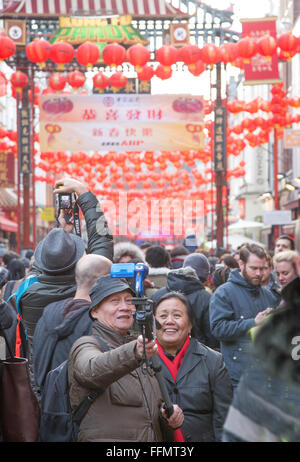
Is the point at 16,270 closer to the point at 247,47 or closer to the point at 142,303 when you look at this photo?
the point at 142,303

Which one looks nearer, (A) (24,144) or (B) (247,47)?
(B) (247,47)

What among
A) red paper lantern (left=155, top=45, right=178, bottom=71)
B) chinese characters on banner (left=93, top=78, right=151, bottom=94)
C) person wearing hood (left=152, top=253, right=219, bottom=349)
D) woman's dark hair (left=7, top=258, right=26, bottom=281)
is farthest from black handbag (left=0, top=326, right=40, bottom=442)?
chinese characters on banner (left=93, top=78, right=151, bottom=94)

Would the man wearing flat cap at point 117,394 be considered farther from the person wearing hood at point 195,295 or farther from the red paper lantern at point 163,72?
the red paper lantern at point 163,72

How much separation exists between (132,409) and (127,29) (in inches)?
703

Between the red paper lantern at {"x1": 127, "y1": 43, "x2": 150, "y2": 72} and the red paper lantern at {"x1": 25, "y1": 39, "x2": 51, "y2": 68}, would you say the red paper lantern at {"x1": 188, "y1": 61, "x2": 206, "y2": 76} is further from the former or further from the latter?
the red paper lantern at {"x1": 25, "y1": 39, "x2": 51, "y2": 68}

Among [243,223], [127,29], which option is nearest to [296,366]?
[127,29]

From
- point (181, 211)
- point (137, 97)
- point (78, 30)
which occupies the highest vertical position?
point (78, 30)

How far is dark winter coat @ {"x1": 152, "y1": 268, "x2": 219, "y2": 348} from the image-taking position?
21.2 feet

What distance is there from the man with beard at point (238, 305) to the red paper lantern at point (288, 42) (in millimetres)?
10619

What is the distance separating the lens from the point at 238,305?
573cm

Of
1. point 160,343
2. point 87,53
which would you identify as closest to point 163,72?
point 87,53

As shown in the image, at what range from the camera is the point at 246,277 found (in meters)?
5.79

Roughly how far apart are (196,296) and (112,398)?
3330mm

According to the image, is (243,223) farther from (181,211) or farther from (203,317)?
(203,317)
